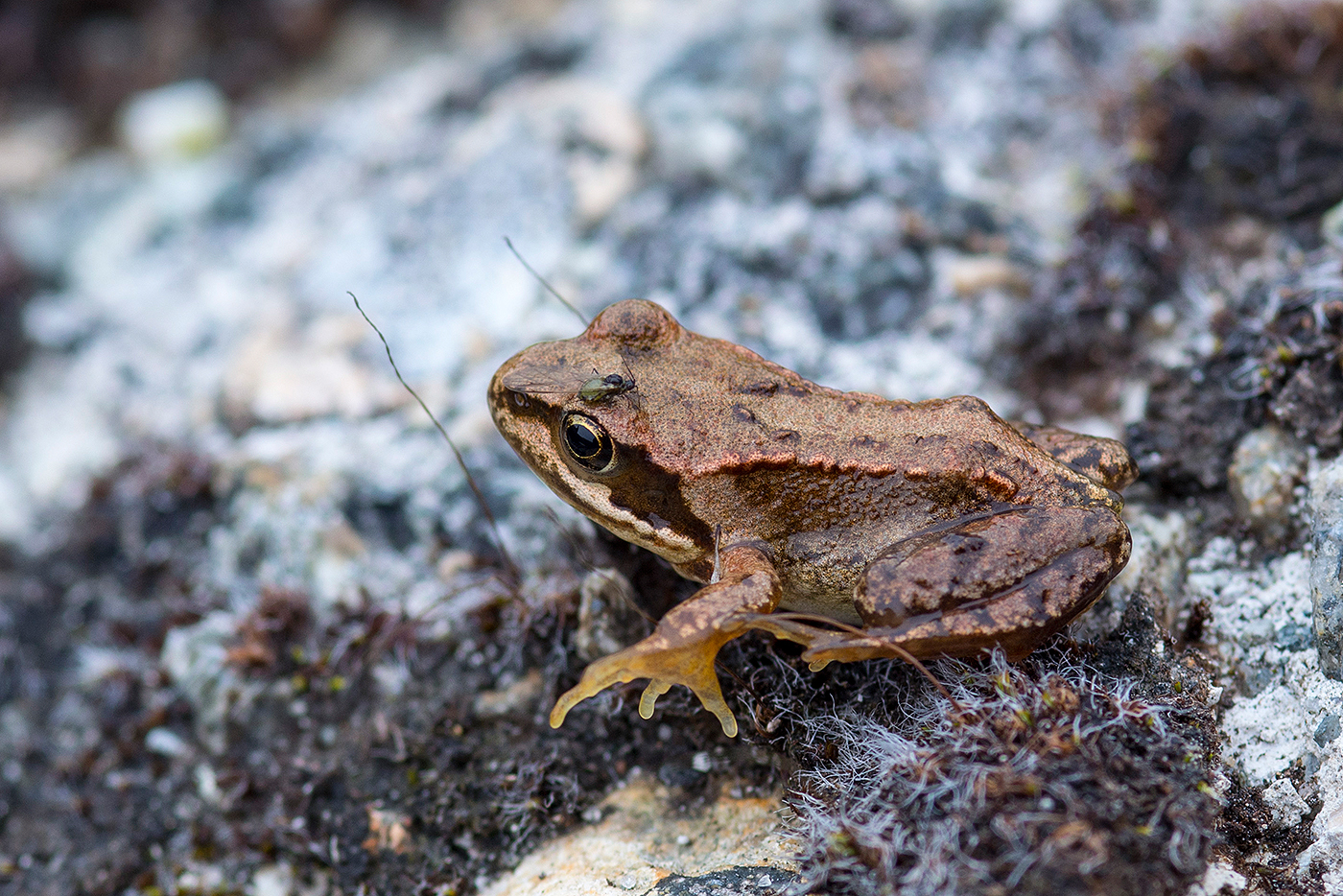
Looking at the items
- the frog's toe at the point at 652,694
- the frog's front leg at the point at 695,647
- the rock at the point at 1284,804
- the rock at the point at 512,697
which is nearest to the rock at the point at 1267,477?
the rock at the point at 1284,804

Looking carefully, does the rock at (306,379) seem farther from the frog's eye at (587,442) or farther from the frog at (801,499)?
the frog's eye at (587,442)

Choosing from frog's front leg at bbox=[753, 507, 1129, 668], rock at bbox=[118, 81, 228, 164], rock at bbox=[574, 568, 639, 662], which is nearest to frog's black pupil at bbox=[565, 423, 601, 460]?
rock at bbox=[574, 568, 639, 662]

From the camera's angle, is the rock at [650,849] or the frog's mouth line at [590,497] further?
the frog's mouth line at [590,497]

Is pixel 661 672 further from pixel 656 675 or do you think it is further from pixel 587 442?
pixel 587 442

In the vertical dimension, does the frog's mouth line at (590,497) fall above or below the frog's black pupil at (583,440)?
below

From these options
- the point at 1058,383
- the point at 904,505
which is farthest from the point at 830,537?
the point at 1058,383

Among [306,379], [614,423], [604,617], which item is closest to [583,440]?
[614,423]
